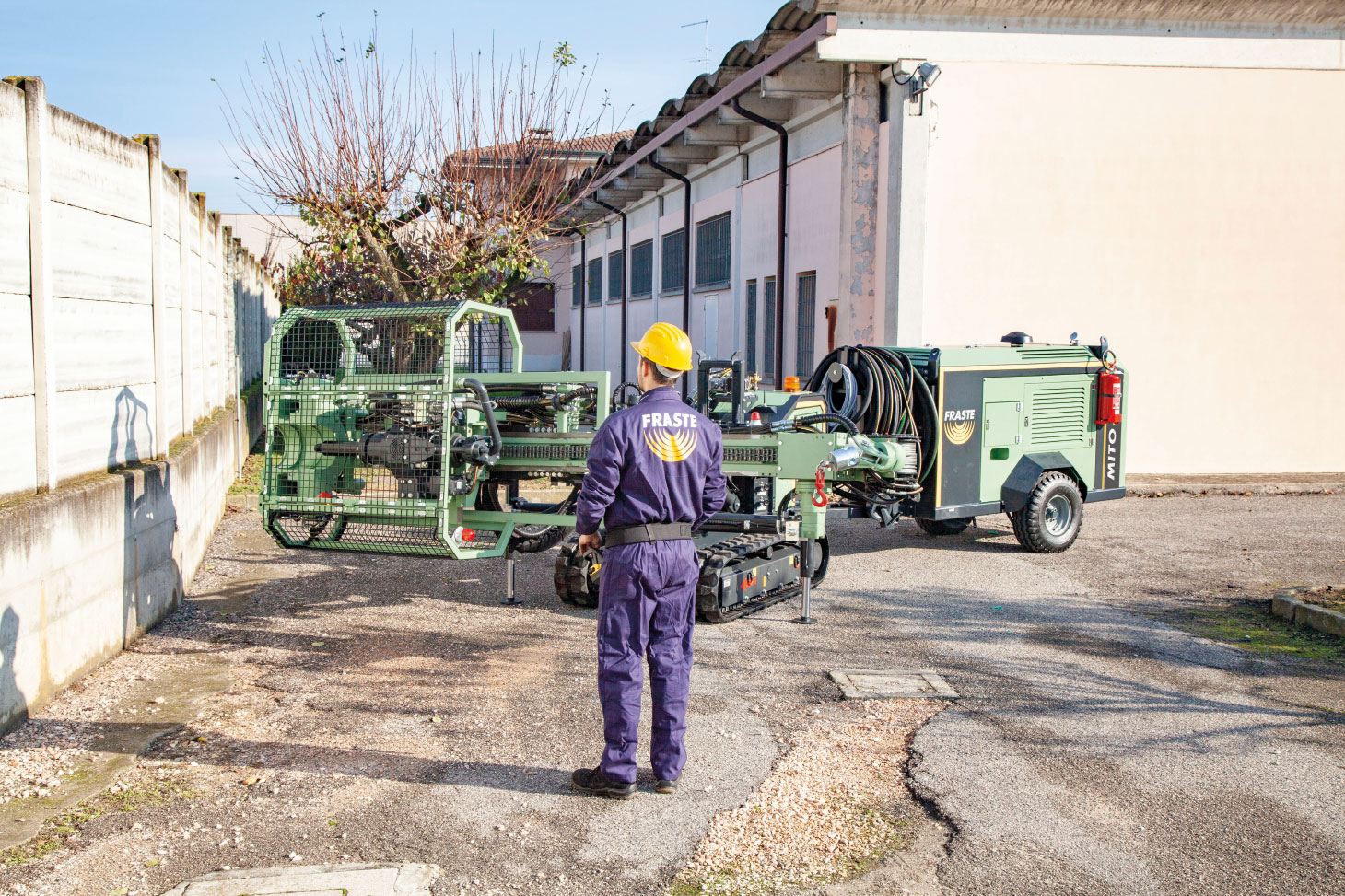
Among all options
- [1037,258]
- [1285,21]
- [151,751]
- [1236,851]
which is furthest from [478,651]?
[1285,21]

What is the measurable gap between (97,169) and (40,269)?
124 cm

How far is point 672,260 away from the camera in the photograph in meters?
A: 25.7

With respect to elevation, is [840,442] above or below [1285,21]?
below

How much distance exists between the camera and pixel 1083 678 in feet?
21.9

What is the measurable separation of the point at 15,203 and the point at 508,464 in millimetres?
3249

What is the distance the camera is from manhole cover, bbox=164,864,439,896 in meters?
3.88

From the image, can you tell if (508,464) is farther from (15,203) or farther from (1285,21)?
(1285,21)

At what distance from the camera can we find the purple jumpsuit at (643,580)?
4.85 meters

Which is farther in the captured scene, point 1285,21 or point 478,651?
point 1285,21

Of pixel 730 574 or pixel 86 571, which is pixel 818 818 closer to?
pixel 730 574

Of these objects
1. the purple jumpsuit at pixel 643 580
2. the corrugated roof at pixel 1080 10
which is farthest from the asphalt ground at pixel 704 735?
the corrugated roof at pixel 1080 10

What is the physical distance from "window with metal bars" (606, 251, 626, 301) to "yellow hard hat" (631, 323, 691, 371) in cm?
2462

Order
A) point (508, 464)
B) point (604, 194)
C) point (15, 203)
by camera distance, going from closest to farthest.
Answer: point (15, 203)
point (508, 464)
point (604, 194)

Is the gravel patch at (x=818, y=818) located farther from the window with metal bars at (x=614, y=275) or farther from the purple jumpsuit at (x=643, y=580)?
the window with metal bars at (x=614, y=275)
